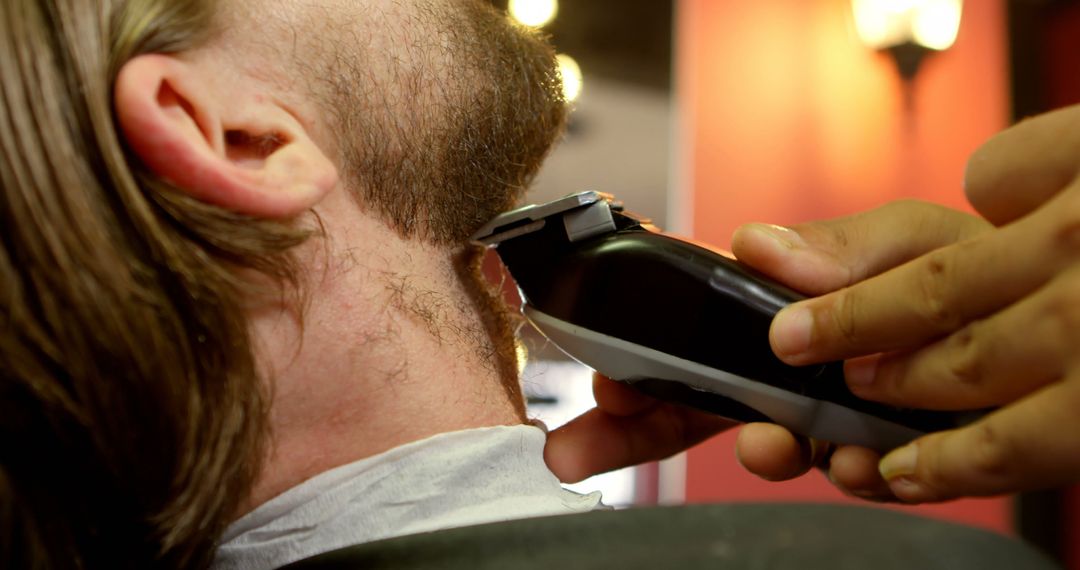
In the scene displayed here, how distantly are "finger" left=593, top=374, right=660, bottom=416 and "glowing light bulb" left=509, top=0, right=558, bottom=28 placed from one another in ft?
4.93

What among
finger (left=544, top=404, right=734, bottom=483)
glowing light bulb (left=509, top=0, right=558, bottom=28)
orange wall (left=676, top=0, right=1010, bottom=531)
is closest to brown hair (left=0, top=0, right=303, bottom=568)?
finger (left=544, top=404, right=734, bottom=483)

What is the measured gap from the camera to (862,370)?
0.62 metres

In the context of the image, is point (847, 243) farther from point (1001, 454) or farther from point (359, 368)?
point (359, 368)

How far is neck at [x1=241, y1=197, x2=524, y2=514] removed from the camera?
0.68 m

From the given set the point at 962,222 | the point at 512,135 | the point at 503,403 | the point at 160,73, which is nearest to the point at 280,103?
the point at 160,73

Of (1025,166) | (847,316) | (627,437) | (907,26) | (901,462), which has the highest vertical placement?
(907,26)

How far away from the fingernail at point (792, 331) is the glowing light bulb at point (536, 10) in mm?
1743

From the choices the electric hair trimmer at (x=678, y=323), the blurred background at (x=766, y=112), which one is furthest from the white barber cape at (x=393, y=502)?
the blurred background at (x=766, y=112)

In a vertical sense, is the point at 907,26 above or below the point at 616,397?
above

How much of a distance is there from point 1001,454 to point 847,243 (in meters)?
0.23

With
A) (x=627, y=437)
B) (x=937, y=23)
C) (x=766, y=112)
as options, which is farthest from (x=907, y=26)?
(x=627, y=437)

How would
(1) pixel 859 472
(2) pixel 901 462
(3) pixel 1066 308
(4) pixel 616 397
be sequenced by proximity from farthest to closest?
(4) pixel 616 397 < (1) pixel 859 472 < (2) pixel 901 462 < (3) pixel 1066 308

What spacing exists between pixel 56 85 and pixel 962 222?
74 cm

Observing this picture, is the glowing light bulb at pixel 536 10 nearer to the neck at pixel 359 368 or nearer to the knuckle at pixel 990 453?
the neck at pixel 359 368
